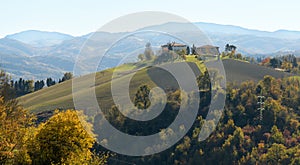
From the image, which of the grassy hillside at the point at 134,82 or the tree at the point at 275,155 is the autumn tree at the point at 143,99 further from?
the tree at the point at 275,155

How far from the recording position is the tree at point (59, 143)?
1446 inches

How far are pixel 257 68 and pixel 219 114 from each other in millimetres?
62523

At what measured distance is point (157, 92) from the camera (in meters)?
142

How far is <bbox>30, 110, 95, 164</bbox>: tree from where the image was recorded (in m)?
36.7

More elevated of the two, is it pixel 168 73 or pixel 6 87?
pixel 6 87

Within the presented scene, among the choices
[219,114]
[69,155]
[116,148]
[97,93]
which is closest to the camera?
[69,155]

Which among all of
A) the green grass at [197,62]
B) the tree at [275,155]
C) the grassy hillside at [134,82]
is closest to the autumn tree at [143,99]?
the grassy hillside at [134,82]

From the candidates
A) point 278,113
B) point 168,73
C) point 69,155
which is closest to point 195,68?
point 168,73

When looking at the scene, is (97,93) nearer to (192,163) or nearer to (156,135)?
(156,135)

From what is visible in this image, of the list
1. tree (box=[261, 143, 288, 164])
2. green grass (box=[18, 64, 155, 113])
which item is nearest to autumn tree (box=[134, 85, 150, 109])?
green grass (box=[18, 64, 155, 113])

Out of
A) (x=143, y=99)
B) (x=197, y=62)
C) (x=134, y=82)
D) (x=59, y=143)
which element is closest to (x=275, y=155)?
(x=143, y=99)

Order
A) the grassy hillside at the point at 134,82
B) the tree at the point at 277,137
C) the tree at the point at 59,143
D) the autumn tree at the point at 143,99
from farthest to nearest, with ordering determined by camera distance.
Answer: the grassy hillside at the point at 134,82 → the autumn tree at the point at 143,99 → the tree at the point at 277,137 → the tree at the point at 59,143

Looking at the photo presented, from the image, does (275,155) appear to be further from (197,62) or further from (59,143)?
(197,62)

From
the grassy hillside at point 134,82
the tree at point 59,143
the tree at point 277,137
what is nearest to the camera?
the tree at point 59,143
